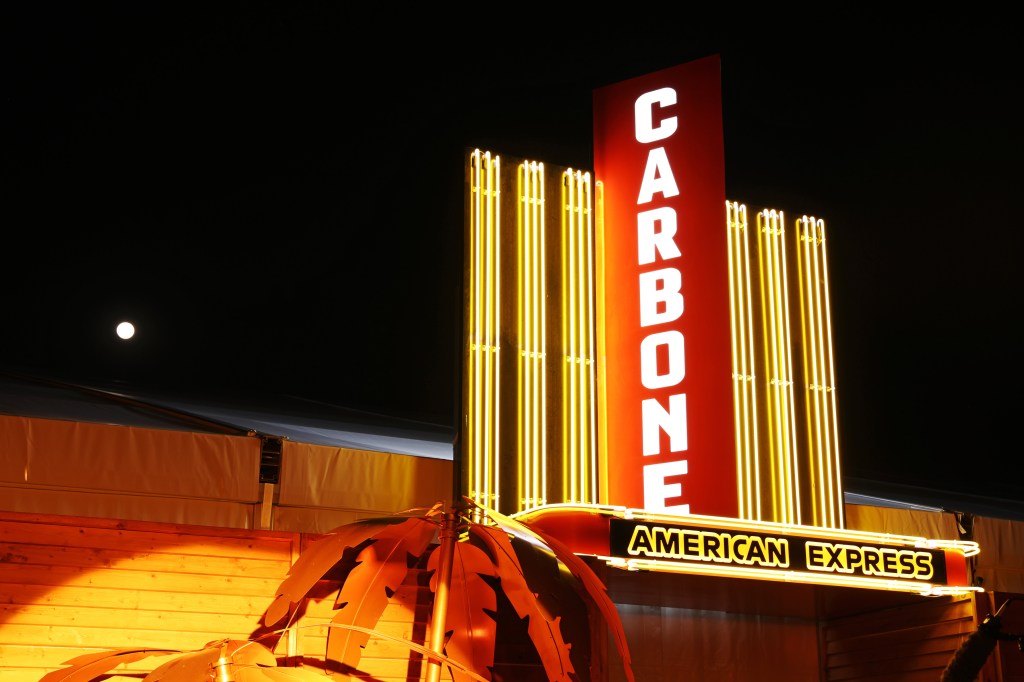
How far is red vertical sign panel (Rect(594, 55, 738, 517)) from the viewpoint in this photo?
464 inches

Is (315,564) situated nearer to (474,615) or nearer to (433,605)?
(433,605)

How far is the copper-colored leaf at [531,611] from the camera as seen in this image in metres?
4.90

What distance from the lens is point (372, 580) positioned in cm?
577

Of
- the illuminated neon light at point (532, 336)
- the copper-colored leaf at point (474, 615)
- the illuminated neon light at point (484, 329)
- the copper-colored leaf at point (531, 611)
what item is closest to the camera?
the copper-colored leaf at point (531, 611)

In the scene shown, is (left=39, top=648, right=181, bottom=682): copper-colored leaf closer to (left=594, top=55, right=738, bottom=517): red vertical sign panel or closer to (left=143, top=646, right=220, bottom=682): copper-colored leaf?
(left=143, top=646, right=220, bottom=682): copper-colored leaf

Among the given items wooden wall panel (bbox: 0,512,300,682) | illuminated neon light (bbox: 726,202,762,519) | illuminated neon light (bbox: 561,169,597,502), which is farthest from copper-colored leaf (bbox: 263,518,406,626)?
illuminated neon light (bbox: 726,202,762,519)

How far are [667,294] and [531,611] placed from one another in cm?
777

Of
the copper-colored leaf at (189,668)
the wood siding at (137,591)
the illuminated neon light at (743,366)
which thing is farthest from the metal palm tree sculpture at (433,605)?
the illuminated neon light at (743,366)

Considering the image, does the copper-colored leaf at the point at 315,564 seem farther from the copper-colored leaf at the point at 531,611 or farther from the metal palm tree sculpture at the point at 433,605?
the copper-colored leaf at the point at 531,611

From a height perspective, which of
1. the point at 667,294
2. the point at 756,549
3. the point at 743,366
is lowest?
the point at 756,549

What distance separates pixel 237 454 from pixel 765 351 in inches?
239

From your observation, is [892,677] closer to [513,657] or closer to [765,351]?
[765,351]

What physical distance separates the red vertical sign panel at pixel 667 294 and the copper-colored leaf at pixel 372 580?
19.5 ft

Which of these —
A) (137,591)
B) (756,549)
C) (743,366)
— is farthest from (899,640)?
(137,591)
